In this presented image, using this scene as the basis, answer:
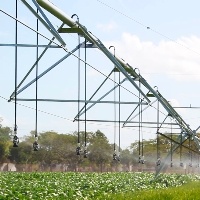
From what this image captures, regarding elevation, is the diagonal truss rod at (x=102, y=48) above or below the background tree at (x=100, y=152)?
below

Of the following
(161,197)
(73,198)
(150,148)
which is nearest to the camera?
(161,197)

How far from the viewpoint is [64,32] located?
734 inches

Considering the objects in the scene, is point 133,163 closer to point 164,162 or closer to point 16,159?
point 16,159

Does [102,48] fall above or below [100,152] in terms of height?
below

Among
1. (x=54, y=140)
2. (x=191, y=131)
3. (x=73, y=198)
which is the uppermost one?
(x=54, y=140)

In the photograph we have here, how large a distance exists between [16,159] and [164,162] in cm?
5235

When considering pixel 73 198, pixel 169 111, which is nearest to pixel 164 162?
pixel 169 111

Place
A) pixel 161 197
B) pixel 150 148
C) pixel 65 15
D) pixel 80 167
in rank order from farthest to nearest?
pixel 150 148
pixel 80 167
pixel 161 197
pixel 65 15

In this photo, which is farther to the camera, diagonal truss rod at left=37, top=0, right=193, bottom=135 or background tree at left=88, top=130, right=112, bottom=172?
background tree at left=88, top=130, right=112, bottom=172

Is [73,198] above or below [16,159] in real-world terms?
below

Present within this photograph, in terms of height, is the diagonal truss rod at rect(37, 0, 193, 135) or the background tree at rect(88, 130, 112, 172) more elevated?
the background tree at rect(88, 130, 112, 172)

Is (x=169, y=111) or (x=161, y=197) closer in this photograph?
(x=161, y=197)

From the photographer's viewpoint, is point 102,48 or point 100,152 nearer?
point 102,48

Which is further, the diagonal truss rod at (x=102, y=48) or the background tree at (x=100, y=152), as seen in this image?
the background tree at (x=100, y=152)
